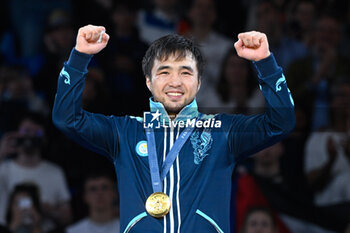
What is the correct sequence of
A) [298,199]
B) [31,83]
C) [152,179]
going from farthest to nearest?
1. [31,83]
2. [298,199]
3. [152,179]

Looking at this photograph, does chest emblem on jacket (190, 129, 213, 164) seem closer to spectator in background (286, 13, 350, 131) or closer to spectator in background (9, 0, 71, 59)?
spectator in background (286, 13, 350, 131)

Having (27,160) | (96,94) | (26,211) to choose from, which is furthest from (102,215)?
(96,94)

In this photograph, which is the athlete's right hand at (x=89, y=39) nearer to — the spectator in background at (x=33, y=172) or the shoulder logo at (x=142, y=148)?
the shoulder logo at (x=142, y=148)

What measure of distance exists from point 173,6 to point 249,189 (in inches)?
97.4

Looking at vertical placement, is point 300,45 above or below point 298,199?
above

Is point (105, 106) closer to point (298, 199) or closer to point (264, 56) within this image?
point (298, 199)

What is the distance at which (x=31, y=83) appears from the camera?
7082mm

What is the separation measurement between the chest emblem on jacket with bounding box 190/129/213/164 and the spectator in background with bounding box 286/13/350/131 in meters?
3.13

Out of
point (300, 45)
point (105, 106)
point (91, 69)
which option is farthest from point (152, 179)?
point (300, 45)

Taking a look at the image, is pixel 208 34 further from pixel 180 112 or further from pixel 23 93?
pixel 180 112

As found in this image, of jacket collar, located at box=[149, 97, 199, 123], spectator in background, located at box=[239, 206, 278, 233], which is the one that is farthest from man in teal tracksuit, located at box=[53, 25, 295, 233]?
spectator in background, located at box=[239, 206, 278, 233]

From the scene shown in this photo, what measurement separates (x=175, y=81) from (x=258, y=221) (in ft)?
8.73

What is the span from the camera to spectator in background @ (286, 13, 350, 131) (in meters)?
6.57

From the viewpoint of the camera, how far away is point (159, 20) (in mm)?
7629
